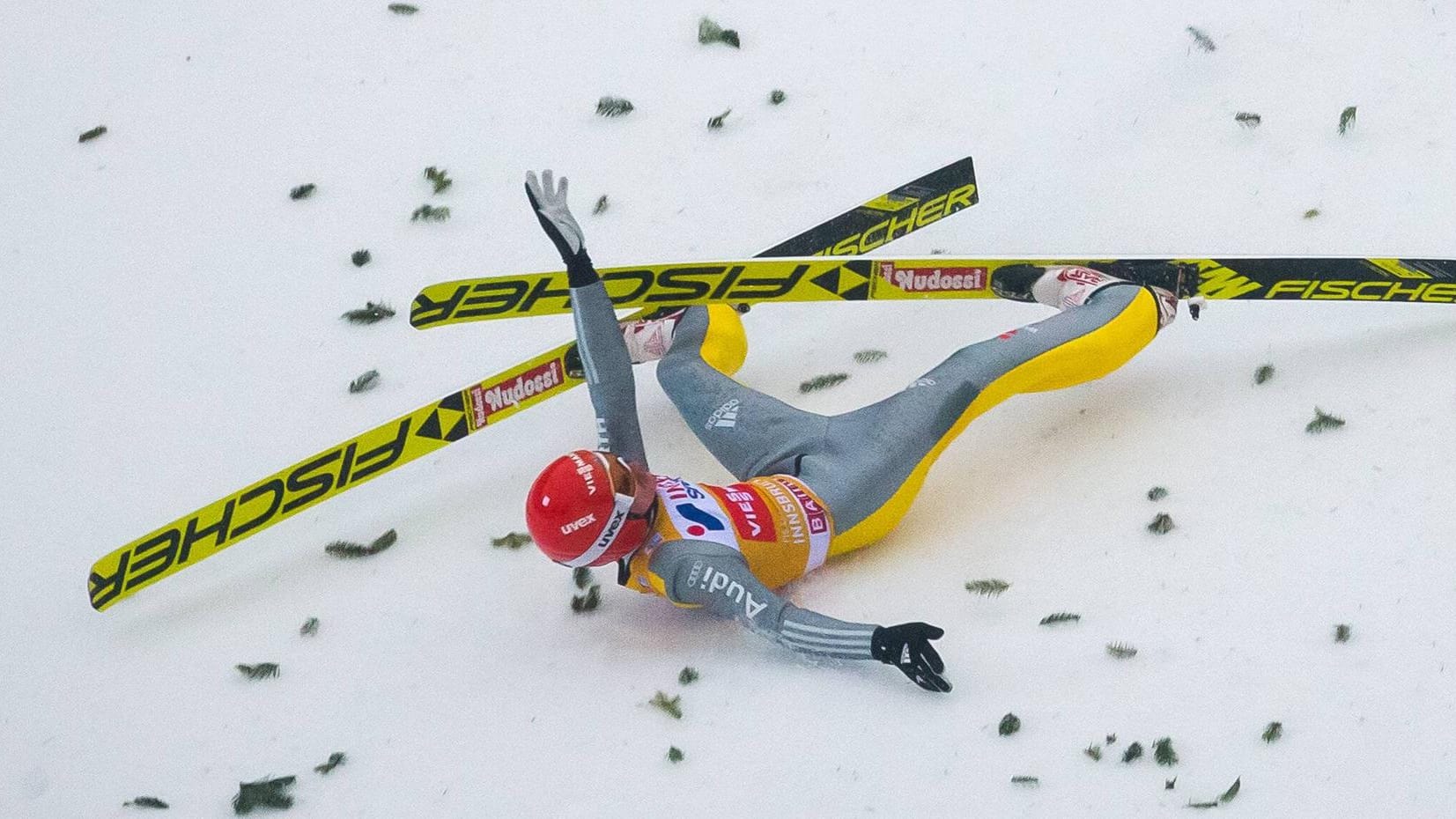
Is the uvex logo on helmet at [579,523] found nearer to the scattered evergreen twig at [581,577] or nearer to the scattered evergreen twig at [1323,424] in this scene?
the scattered evergreen twig at [581,577]

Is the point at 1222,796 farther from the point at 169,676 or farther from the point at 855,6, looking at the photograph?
the point at 855,6

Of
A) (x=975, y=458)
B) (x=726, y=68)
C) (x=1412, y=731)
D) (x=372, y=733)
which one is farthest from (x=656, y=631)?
(x=726, y=68)

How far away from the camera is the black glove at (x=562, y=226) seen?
4.45 meters

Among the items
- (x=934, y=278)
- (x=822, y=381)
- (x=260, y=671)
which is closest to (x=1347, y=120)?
(x=934, y=278)

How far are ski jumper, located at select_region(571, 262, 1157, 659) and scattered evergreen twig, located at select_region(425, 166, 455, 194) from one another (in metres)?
1.38

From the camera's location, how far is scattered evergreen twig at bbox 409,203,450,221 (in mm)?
6137

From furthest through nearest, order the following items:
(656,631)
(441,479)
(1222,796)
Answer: (441,479), (656,631), (1222,796)

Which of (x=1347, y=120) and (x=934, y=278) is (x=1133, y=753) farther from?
(x=1347, y=120)

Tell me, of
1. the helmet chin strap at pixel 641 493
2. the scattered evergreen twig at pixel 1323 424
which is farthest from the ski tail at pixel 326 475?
the scattered evergreen twig at pixel 1323 424

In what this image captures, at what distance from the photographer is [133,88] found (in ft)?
22.1

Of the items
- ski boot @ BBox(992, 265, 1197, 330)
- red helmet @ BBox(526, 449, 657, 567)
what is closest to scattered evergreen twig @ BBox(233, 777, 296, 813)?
red helmet @ BBox(526, 449, 657, 567)

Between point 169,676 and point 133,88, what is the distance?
117 inches

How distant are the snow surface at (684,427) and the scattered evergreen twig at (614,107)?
89 millimetres

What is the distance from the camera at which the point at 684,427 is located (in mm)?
5316
